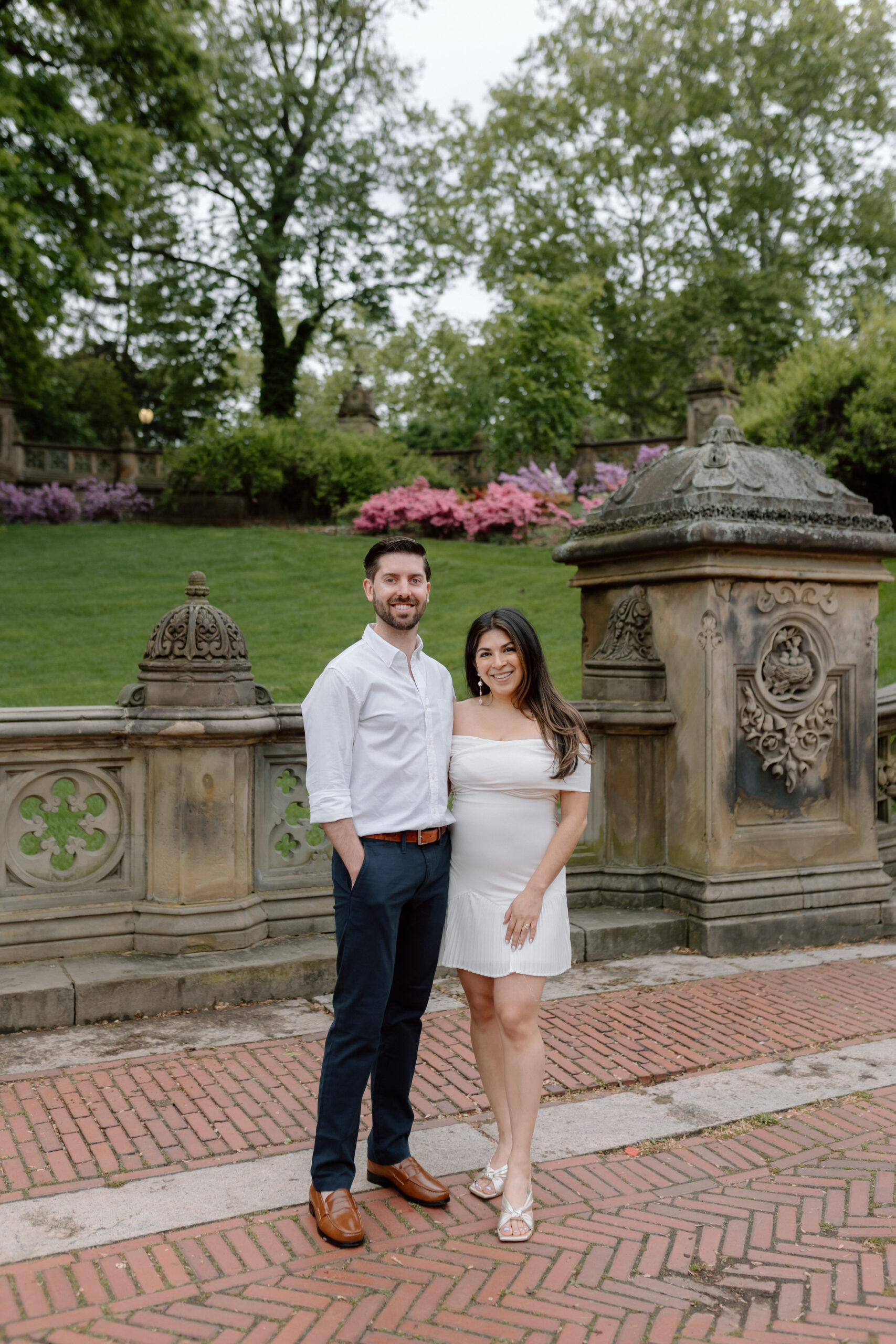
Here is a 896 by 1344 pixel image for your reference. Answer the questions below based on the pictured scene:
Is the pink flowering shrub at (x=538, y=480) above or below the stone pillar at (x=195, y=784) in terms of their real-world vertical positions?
above

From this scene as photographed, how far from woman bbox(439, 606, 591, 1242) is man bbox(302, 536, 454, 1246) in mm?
78

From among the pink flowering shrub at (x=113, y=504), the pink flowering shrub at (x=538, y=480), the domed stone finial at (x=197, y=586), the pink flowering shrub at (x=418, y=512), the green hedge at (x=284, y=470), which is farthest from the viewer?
the pink flowering shrub at (x=113, y=504)

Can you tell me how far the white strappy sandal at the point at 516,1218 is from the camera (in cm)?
311

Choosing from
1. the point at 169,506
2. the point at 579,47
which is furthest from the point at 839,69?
the point at 169,506

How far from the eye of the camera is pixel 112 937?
5.15 metres

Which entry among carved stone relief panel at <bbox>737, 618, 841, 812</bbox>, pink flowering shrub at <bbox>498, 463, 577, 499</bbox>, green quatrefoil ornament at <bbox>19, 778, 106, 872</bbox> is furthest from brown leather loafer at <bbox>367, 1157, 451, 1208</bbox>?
pink flowering shrub at <bbox>498, 463, 577, 499</bbox>

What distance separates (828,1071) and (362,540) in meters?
15.7

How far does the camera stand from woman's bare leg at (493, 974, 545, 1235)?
10.7 feet

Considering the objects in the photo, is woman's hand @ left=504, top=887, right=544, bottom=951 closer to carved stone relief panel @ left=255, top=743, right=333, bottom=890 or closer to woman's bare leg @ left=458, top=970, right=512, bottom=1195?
woman's bare leg @ left=458, top=970, right=512, bottom=1195

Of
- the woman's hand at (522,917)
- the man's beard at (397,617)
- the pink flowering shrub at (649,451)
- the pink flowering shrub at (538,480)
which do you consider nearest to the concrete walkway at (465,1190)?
the woman's hand at (522,917)

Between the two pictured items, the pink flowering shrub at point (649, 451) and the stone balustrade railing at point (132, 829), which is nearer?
the stone balustrade railing at point (132, 829)

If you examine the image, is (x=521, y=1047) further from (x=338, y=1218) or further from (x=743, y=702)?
(x=743, y=702)

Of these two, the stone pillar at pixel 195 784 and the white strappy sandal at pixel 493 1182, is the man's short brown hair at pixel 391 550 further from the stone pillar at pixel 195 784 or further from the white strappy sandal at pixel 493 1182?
the stone pillar at pixel 195 784

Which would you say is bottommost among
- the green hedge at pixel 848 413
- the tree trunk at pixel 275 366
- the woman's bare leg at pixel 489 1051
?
the woman's bare leg at pixel 489 1051
